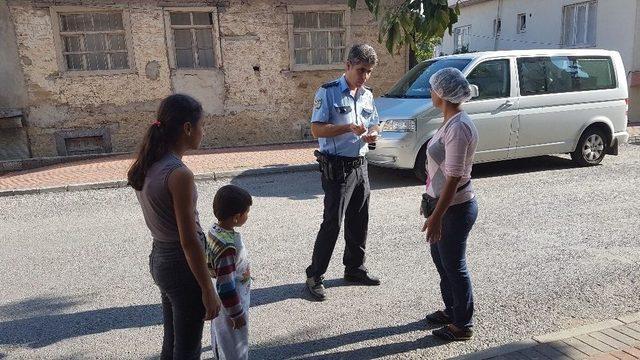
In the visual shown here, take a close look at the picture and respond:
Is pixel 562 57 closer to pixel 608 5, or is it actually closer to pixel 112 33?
pixel 608 5

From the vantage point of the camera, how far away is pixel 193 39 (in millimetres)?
11383

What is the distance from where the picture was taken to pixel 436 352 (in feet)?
10.1

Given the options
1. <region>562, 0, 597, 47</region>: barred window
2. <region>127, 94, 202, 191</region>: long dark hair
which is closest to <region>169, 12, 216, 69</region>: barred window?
<region>127, 94, 202, 191</region>: long dark hair

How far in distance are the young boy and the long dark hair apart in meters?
0.45

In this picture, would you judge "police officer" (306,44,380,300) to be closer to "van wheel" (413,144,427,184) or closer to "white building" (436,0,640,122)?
"van wheel" (413,144,427,184)

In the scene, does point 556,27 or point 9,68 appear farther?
point 556,27

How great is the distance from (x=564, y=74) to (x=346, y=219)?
19.3 feet

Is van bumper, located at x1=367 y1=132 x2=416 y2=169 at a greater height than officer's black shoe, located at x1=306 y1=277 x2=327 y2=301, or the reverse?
van bumper, located at x1=367 y1=132 x2=416 y2=169

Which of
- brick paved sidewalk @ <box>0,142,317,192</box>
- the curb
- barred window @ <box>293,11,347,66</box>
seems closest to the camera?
the curb

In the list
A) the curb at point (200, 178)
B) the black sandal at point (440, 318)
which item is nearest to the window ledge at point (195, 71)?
the curb at point (200, 178)

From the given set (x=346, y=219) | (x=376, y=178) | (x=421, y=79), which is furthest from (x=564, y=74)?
(x=346, y=219)

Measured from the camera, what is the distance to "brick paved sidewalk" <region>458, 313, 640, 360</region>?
2.80 m

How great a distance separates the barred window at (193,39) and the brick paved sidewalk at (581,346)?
10.0 meters

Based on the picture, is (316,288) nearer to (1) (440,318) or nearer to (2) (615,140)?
(1) (440,318)
